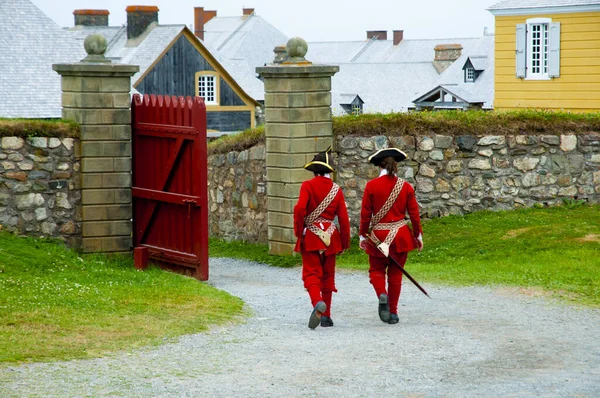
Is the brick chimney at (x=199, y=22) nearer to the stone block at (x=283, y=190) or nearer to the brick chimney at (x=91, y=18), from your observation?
the brick chimney at (x=91, y=18)

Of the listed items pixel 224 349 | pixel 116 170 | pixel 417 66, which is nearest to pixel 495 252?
pixel 116 170

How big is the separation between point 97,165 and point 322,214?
491cm

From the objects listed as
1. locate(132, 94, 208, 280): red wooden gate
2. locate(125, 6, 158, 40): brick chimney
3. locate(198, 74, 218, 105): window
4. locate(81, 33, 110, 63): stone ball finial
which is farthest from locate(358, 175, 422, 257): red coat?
locate(125, 6, 158, 40): brick chimney

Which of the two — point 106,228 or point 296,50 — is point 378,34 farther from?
point 106,228

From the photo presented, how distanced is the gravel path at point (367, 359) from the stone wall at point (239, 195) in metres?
5.28

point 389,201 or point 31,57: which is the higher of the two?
point 31,57

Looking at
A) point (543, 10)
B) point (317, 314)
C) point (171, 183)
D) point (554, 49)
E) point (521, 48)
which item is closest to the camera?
point (317, 314)

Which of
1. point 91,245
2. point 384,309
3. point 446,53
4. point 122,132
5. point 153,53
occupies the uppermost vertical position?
point 446,53

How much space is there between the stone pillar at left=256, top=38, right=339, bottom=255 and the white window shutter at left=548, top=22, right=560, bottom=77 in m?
14.4

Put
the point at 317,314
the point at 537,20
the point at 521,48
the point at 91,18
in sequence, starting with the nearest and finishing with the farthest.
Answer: the point at 317,314 < the point at 537,20 < the point at 521,48 < the point at 91,18

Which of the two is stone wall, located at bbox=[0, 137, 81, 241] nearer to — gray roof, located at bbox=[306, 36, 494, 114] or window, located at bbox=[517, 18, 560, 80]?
window, located at bbox=[517, 18, 560, 80]

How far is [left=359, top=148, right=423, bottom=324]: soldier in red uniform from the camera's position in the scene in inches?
400

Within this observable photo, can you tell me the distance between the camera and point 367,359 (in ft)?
27.8

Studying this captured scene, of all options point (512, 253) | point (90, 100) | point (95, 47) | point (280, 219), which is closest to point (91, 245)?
point (90, 100)
